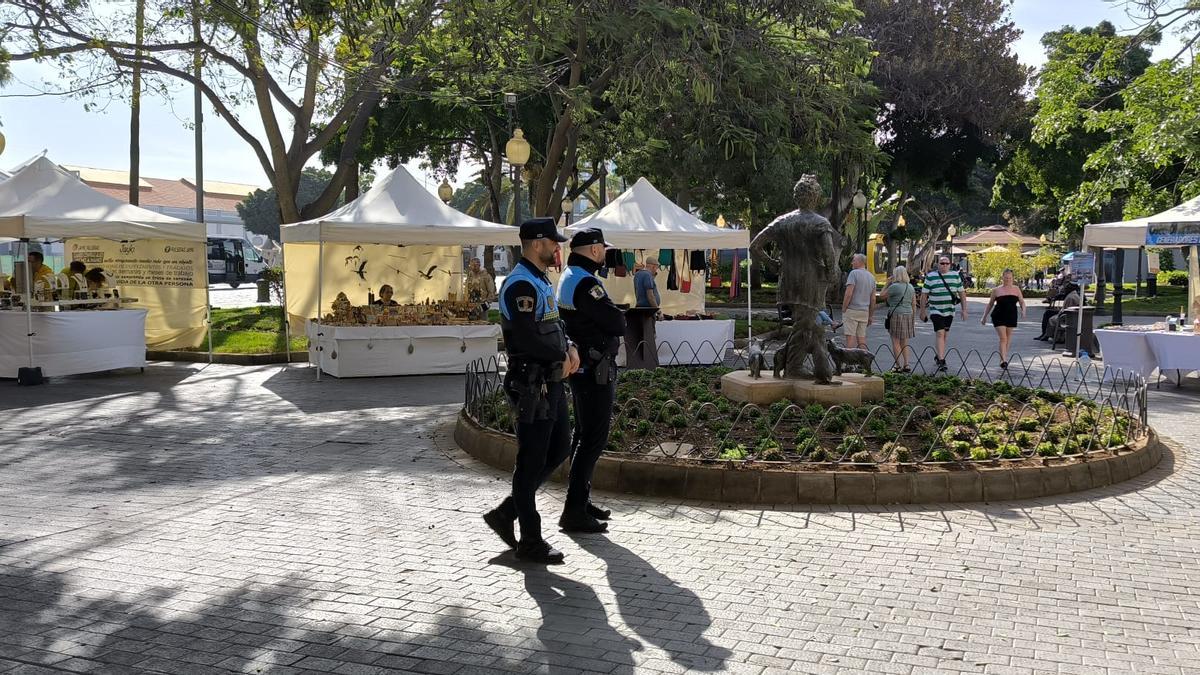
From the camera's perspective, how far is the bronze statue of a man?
874 centimetres

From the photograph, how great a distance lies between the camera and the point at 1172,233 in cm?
1369

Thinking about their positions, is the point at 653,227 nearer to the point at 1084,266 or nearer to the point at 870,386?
the point at 1084,266

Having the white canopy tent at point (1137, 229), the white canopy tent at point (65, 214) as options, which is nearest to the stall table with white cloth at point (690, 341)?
the white canopy tent at point (1137, 229)

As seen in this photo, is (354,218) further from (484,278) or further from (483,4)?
(484,278)

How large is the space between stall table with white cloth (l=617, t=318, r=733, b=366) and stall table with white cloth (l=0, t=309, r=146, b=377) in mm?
7025

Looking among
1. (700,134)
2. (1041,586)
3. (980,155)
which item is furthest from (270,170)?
(980,155)

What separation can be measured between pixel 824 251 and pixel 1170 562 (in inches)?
160

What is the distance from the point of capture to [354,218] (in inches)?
546

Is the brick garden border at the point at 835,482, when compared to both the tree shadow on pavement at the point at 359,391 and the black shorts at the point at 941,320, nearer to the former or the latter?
the tree shadow on pavement at the point at 359,391

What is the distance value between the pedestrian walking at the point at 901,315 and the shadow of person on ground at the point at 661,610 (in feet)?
30.0

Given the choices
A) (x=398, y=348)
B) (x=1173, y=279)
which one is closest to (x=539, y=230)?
(x=398, y=348)

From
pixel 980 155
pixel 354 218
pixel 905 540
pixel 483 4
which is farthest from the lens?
pixel 980 155

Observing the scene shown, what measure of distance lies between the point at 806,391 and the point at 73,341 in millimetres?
10042

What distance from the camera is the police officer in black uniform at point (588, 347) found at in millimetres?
5625
